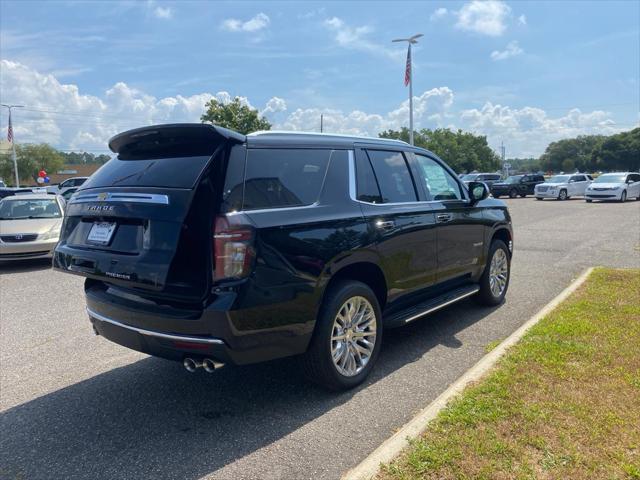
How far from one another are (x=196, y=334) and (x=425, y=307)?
236 cm

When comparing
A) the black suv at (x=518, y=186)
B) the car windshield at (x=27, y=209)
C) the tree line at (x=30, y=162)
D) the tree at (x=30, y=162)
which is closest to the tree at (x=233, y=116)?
the black suv at (x=518, y=186)

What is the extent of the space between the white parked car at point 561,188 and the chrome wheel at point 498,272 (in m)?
27.4

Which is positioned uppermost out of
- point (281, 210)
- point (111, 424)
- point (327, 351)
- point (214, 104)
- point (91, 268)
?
point (214, 104)

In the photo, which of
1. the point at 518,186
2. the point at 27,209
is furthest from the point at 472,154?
the point at 27,209

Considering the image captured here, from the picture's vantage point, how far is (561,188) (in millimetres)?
30766

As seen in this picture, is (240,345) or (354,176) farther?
(354,176)

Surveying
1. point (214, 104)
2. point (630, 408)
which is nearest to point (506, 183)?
point (214, 104)

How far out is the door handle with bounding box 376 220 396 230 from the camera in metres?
3.98

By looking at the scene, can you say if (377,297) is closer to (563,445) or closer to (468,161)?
(563,445)

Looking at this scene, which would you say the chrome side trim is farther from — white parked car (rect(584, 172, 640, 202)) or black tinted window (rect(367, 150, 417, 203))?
white parked car (rect(584, 172, 640, 202))

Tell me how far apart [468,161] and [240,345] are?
3720 inches

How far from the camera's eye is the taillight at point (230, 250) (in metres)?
2.96

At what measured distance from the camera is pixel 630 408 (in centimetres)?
314

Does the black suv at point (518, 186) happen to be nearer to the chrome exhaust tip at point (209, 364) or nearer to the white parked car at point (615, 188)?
the white parked car at point (615, 188)
